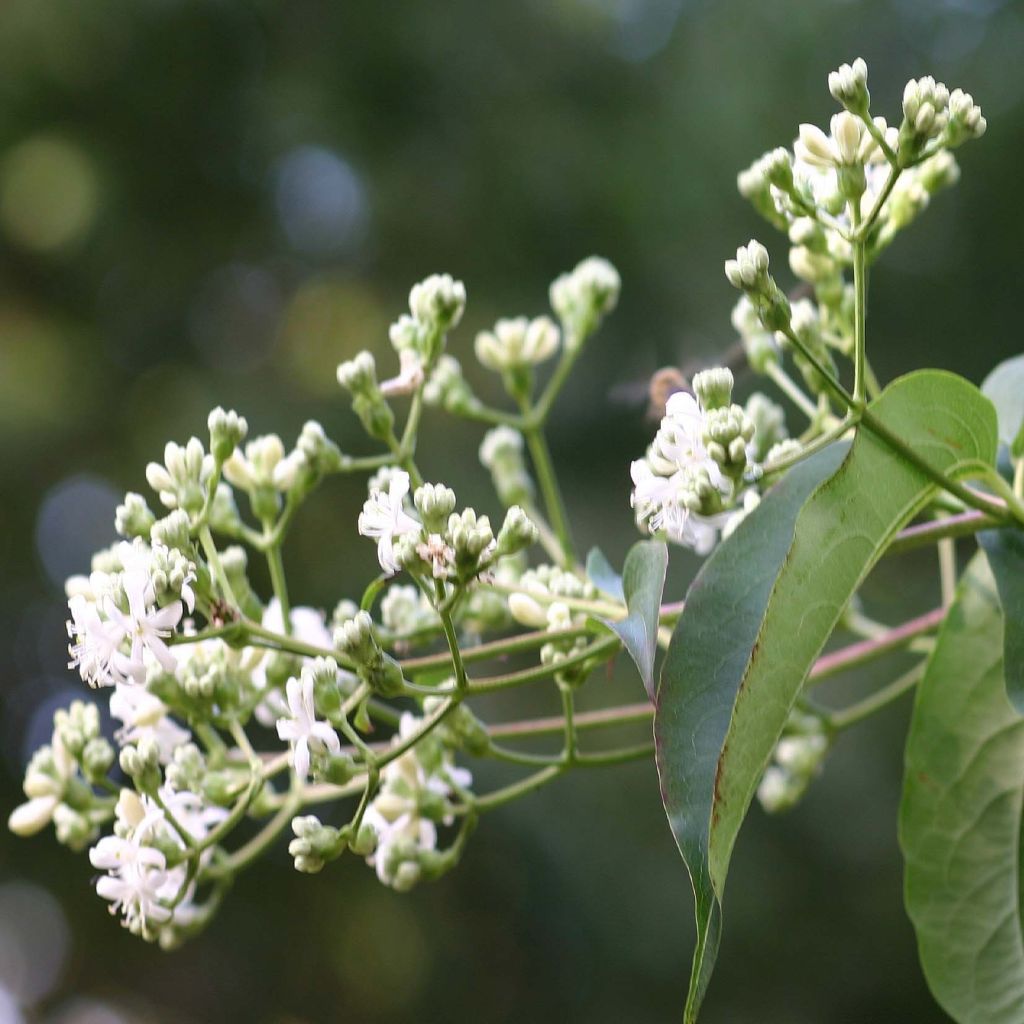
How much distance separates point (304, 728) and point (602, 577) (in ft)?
0.61

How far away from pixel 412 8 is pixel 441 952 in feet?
10.0

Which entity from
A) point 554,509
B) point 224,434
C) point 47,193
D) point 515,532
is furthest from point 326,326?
point 515,532

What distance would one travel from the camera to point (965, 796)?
0.69m

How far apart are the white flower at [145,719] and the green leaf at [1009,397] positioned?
1.56ft

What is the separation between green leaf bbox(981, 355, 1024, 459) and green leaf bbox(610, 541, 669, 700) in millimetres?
216

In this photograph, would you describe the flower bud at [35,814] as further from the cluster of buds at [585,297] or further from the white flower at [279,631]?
the cluster of buds at [585,297]

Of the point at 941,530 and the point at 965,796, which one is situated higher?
the point at 941,530

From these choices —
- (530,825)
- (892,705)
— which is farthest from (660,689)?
(892,705)

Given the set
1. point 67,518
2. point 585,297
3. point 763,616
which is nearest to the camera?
point 763,616

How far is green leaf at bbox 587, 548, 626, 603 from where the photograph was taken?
670 millimetres

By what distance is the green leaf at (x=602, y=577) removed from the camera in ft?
2.20

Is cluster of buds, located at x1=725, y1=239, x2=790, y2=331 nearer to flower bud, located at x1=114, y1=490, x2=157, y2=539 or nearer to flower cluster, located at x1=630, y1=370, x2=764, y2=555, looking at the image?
flower cluster, located at x1=630, y1=370, x2=764, y2=555

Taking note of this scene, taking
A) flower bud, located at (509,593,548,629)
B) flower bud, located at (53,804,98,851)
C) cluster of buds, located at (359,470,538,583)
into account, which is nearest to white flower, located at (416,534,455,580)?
cluster of buds, located at (359,470,538,583)

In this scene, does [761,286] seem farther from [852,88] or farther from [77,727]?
[77,727]
